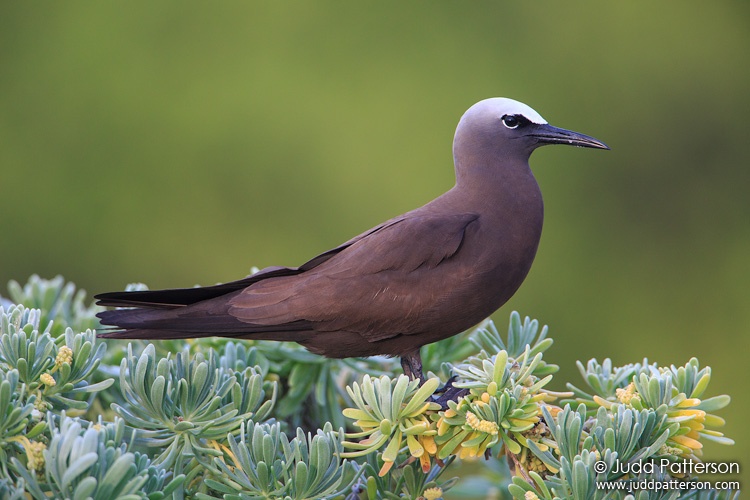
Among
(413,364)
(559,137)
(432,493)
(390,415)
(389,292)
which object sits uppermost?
(559,137)

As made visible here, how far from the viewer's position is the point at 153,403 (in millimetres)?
1226

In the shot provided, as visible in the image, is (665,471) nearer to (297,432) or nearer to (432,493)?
(432,493)

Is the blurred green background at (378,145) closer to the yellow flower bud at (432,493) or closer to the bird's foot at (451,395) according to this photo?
the bird's foot at (451,395)

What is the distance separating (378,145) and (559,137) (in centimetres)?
228

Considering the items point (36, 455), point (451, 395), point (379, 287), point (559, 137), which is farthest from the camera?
→ point (559, 137)

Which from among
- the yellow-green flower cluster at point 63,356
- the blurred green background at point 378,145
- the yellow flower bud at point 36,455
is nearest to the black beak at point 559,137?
the yellow-green flower cluster at point 63,356

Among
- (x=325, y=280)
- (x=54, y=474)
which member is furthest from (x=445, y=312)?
(x=54, y=474)

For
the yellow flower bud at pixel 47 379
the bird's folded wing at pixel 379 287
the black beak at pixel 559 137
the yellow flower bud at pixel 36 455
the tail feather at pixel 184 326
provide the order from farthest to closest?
the black beak at pixel 559 137 → the bird's folded wing at pixel 379 287 → the tail feather at pixel 184 326 → the yellow flower bud at pixel 47 379 → the yellow flower bud at pixel 36 455

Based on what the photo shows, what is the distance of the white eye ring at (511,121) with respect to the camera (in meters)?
1.88

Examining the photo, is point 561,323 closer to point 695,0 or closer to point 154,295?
point 695,0

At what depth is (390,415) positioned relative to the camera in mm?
1208

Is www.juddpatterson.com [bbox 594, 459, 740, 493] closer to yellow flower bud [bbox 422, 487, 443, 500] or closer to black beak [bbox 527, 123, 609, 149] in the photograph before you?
yellow flower bud [bbox 422, 487, 443, 500]

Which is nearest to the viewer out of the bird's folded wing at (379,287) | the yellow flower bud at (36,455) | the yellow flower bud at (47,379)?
the yellow flower bud at (36,455)

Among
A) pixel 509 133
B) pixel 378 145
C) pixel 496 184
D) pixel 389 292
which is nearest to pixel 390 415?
pixel 389 292
